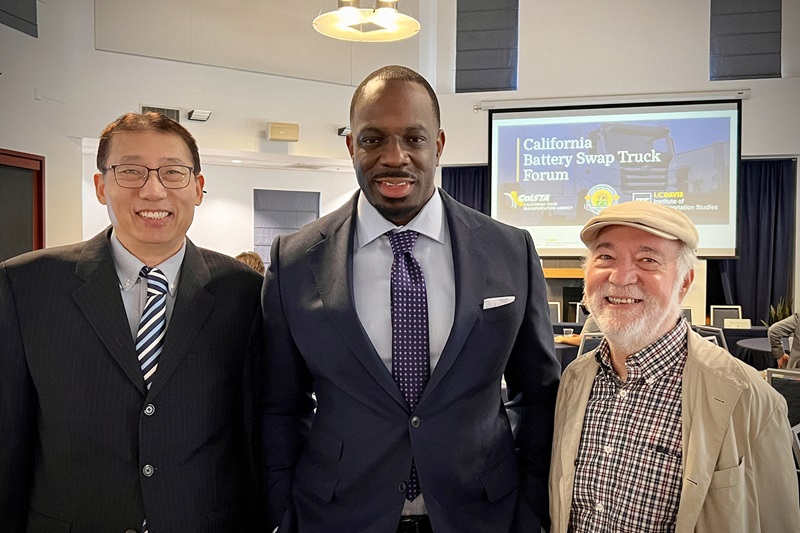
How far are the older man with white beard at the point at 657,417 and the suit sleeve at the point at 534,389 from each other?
0.07 m

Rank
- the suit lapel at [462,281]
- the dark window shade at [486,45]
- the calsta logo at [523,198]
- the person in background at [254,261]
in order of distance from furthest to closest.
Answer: the dark window shade at [486,45], the calsta logo at [523,198], the person in background at [254,261], the suit lapel at [462,281]

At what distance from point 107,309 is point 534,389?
120 cm

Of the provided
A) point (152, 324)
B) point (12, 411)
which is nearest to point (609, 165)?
point (152, 324)

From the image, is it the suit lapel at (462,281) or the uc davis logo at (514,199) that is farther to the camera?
the uc davis logo at (514,199)

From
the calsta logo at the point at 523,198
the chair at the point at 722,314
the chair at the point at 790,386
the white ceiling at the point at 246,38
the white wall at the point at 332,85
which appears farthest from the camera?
the calsta logo at the point at 523,198

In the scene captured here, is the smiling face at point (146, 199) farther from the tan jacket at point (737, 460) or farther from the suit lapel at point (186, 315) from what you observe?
the tan jacket at point (737, 460)

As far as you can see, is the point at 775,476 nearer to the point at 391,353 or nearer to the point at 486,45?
the point at 391,353

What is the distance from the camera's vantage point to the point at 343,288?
1.84 meters

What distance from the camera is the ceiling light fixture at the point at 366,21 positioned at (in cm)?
732

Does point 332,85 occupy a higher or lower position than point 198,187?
higher

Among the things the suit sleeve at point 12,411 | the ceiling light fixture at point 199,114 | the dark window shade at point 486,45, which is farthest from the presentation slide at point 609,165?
the suit sleeve at point 12,411

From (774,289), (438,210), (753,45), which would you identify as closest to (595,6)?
(753,45)

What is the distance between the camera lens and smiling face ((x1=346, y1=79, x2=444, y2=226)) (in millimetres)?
1846

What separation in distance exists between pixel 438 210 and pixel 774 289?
9988 millimetres
